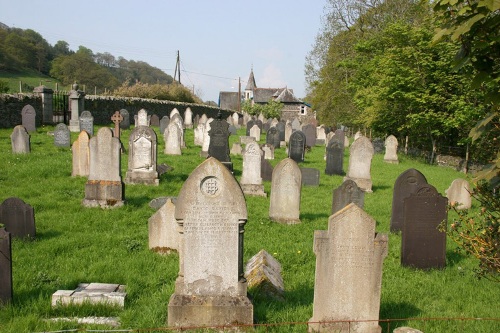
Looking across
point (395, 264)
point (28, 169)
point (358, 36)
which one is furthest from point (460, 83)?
point (28, 169)

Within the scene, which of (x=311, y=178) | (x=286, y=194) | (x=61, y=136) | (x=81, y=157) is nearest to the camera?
(x=286, y=194)

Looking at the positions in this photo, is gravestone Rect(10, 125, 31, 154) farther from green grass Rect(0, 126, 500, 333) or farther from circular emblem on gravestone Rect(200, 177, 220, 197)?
circular emblem on gravestone Rect(200, 177, 220, 197)

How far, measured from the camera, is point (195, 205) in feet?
16.5

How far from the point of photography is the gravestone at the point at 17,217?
780 cm

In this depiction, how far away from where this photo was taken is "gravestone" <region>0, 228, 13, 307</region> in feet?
17.5

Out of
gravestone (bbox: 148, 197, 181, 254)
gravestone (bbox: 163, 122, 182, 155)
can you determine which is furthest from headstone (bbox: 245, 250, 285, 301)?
gravestone (bbox: 163, 122, 182, 155)

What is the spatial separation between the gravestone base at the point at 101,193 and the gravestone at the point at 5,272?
5147mm

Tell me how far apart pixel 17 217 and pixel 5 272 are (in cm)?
272

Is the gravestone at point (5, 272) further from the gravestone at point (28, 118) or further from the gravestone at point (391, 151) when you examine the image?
the gravestone at point (391, 151)

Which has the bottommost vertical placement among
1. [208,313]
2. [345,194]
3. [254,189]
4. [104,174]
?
[208,313]

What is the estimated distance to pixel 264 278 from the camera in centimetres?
590

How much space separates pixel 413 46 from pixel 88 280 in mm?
22126

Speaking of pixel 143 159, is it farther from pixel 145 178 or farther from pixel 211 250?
pixel 211 250

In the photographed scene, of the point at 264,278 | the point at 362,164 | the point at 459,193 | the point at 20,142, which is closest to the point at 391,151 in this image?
the point at 362,164
